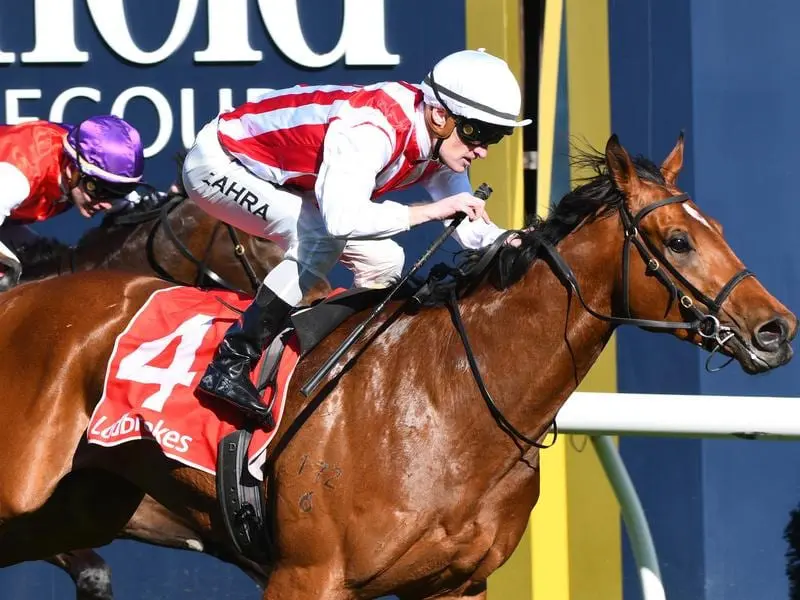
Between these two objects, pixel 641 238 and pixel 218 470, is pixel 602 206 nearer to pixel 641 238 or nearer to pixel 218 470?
pixel 641 238

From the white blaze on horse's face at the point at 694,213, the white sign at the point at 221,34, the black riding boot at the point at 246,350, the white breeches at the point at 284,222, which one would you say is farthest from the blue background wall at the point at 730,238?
the black riding boot at the point at 246,350

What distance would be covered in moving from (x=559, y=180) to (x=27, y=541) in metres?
2.50

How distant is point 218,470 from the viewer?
11.4 feet

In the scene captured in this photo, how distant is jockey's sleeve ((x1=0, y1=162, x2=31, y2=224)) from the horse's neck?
1822 millimetres

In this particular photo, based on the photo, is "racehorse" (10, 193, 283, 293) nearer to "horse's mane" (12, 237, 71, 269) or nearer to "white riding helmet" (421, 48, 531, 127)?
"horse's mane" (12, 237, 71, 269)

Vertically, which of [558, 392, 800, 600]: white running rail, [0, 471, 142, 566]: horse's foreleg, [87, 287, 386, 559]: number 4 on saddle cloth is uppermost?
[87, 287, 386, 559]: number 4 on saddle cloth

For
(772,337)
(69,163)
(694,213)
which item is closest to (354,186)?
(694,213)

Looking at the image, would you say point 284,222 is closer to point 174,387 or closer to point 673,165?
point 174,387

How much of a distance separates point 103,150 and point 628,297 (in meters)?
2.15

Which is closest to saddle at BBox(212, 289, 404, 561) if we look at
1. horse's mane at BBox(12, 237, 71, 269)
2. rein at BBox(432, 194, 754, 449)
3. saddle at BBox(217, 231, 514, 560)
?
saddle at BBox(217, 231, 514, 560)

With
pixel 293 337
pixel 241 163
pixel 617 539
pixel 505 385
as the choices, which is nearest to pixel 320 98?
pixel 241 163

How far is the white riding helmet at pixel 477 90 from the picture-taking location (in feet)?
11.0

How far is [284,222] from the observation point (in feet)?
12.0

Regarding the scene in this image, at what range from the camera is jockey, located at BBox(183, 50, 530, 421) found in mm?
3260
